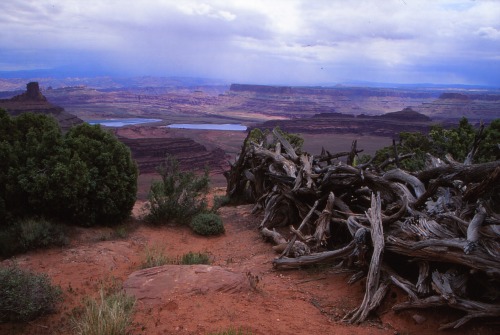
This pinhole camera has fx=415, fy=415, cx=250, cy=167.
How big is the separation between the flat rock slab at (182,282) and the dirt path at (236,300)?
125 mm

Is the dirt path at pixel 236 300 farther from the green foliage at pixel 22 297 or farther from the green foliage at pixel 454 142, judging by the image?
the green foliage at pixel 454 142

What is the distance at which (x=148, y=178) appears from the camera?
39.5m

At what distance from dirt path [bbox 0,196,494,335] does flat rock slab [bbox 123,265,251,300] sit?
0.41 ft

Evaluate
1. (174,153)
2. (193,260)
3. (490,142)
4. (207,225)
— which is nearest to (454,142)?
(490,142)

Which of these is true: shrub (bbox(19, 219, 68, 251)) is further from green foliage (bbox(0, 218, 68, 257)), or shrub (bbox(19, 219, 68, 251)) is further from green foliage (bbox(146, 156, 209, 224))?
green foliage (bbox(146, 156, 209, 224))

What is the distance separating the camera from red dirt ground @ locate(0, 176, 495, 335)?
Result: 4.87m

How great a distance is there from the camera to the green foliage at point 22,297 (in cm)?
510

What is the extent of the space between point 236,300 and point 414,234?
2653mm

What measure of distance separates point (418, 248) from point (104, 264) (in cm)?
568

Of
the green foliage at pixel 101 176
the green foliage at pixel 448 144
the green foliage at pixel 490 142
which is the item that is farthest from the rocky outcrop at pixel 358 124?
the green foliage at pixel 101 176

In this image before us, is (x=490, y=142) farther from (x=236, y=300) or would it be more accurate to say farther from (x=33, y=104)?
(x=33, y=104)

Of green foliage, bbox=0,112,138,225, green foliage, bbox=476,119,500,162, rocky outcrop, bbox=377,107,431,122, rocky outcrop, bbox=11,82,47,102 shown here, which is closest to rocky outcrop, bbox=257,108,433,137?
rocky outcrop, bbox=377,107,431,122

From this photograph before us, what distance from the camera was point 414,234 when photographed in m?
5.84

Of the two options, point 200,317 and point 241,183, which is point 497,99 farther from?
point 200,317
